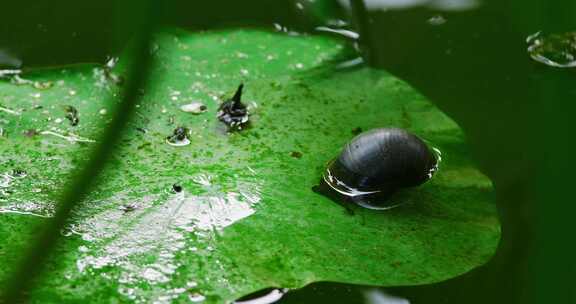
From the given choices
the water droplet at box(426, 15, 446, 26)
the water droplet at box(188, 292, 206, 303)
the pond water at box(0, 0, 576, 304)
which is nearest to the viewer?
the water droplet at box(188, 292, 206, 303)

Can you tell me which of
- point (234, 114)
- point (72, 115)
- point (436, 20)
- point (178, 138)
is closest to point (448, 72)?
point (436, 20)

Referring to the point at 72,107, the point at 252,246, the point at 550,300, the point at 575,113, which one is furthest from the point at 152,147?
the point at 575,113

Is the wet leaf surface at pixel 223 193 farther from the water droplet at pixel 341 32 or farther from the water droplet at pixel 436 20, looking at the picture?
the water droplet at pixel 436 20

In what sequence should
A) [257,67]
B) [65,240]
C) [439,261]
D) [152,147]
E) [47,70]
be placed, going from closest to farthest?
[65,240] → [439,261] → [152,147] → [47,70] → [257,67]

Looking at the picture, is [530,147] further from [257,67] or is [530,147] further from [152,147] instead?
[152,147]

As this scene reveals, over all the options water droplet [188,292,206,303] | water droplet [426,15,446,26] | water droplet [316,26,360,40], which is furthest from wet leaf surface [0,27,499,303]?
water droplet [426,15,446,26]

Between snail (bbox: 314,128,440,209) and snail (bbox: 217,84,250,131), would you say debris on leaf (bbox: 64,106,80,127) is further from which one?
snail (bbox: 314,128,440,209)
